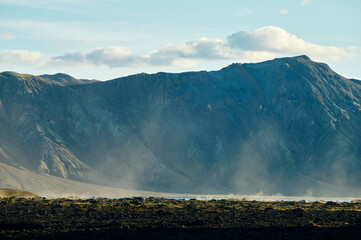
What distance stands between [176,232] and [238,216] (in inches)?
762

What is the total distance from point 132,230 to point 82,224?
363 inches

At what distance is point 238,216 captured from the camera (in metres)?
89.6

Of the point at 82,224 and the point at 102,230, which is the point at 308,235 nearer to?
the point at 102,230

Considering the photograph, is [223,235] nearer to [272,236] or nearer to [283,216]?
[272,236]

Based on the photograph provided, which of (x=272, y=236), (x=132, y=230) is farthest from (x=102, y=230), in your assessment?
(x=272, y=236)

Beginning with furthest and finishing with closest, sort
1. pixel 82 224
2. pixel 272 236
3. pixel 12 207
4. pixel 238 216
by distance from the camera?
1. pixel 12 207
2. pixel 238 216
3. pixel 82 224
4. pixel 272 236

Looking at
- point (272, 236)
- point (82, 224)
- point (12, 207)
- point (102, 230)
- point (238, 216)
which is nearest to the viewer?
point (272, 236)

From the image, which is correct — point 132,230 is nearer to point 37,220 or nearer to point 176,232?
point 176,232

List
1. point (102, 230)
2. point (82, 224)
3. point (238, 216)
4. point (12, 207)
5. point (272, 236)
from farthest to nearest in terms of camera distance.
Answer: point (12, 207), point (238, 216), point (82, 224), point (102, 230), point (272, 236)

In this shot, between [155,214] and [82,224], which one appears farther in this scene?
[155,214]

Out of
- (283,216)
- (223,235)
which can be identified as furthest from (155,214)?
(223,235)

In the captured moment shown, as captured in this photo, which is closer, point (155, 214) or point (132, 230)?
point (132, 230)

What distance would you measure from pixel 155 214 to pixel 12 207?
28227mm

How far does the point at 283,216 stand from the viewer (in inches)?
3573
